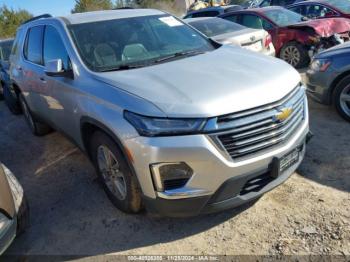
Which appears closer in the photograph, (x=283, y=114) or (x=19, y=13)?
(x=283, y=114)

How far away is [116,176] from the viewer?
10.6 feet

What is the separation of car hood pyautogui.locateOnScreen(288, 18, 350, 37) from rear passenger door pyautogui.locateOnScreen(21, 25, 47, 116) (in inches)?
221

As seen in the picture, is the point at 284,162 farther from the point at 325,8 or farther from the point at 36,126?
the point at 325,8

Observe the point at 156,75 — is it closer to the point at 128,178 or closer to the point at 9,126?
the point at 128,178

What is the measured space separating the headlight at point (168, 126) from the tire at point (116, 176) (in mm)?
438

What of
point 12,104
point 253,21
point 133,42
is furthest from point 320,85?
point 12,104

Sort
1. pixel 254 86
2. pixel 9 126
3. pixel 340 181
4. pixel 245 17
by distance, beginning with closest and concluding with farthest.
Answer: pixel 254 86, pixel 340 181, pixel 9 126, pixel 245 17

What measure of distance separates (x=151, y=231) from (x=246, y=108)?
4.51ft

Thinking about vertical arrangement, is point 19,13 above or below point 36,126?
→ below

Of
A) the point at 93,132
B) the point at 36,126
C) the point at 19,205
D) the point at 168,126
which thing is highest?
the point at 168,126

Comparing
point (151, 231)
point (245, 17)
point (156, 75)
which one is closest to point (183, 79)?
point (156, 75)

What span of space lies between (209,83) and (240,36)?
4.28m

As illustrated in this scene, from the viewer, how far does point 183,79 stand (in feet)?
9.64

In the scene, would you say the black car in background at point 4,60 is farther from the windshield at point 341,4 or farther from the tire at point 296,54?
the windshield at point 341,4
